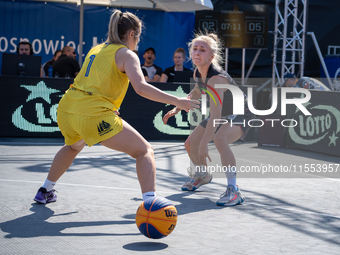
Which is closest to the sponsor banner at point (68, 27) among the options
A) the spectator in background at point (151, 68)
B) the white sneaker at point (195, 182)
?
the spectator in background at point (151, 68)

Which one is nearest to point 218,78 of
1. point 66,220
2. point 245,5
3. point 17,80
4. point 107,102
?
point 107,102

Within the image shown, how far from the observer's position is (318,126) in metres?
9.09

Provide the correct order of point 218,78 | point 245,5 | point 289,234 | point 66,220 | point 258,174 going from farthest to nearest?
point 245,5
point 258,174
point 218,78
point 66,220
point 289,234

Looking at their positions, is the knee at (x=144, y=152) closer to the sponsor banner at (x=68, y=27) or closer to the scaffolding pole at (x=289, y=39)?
the scaffolding pole at (x=289, y=39)

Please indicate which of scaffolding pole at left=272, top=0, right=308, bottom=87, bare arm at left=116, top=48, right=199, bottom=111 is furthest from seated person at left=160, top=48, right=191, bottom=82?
bare arm at left=116, top=48, right=199, bottom=111

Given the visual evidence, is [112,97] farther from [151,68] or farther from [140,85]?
[151,68]

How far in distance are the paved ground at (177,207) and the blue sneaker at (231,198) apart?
8cm

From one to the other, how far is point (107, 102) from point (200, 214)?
137 centimetres

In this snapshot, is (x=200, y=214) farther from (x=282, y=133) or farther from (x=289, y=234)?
(x=282, y=133)

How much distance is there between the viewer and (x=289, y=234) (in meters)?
3.68

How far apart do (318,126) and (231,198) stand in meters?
5.06

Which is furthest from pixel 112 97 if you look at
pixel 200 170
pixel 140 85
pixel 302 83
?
pixel 302 83

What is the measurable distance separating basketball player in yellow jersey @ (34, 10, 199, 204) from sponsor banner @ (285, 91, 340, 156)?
589cm

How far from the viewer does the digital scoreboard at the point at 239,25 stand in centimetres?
1409
